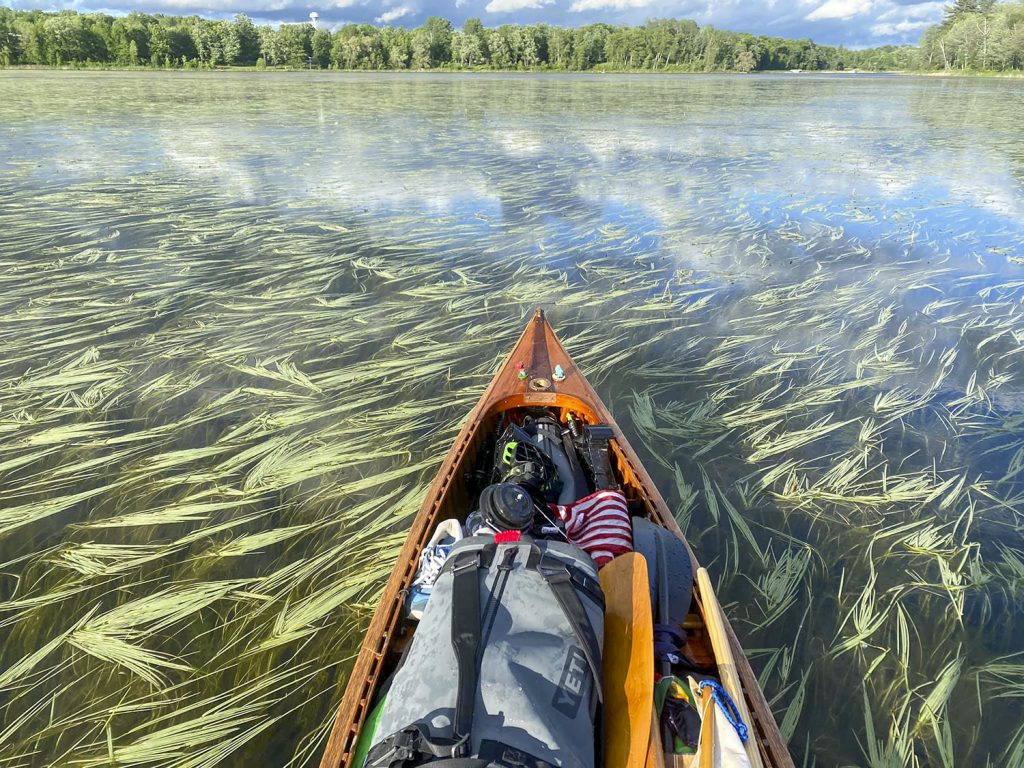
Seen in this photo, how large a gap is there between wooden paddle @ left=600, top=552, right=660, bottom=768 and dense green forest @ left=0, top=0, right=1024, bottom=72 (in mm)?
85142


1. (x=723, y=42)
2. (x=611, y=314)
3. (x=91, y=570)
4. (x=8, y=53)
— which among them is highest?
(x=723, y=42)

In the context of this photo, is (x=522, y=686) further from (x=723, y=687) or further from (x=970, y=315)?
(x=970, y=315)

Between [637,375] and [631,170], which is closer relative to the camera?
[637,375]

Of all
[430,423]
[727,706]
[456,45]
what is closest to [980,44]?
[456,45]

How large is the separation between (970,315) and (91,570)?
369 inches

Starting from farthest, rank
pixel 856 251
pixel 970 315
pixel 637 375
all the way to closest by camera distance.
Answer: pixel 856 251 → pixel 970 315 → pixel 637 375

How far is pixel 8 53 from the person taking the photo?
205 feet

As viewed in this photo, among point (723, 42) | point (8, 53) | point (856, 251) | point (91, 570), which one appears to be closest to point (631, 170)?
point (856, 251)

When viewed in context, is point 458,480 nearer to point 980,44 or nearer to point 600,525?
point 600,525

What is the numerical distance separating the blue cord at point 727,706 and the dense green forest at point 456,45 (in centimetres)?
8528

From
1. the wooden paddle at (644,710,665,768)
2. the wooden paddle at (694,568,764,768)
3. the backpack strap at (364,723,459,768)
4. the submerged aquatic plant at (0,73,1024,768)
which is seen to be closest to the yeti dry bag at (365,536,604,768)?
the backpack strap at (364,723,459,768)

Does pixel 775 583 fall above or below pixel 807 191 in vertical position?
below

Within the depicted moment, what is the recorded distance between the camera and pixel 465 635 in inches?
73.7

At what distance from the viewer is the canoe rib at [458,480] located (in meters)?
2.18
